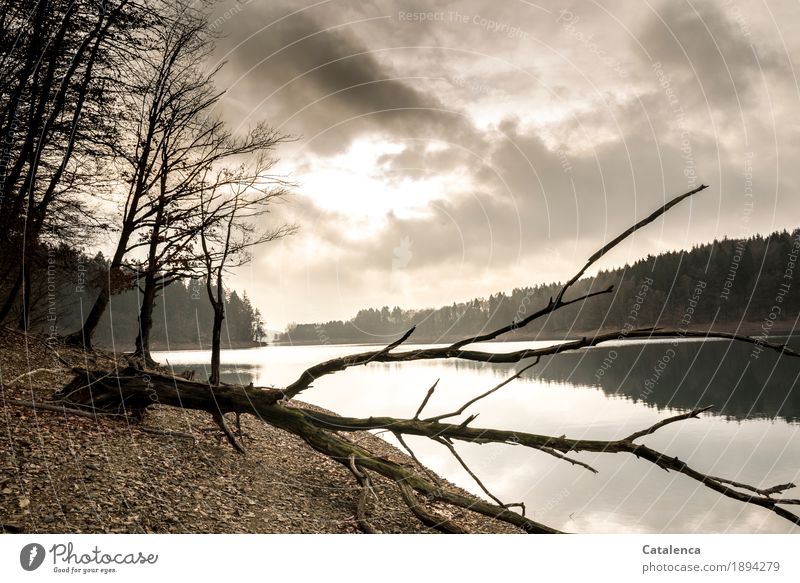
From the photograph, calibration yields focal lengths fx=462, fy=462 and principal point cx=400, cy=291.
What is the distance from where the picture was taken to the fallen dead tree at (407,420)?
14.5 ft

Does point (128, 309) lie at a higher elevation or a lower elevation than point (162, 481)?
higher

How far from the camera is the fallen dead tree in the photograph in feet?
14.5

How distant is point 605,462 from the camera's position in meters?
11.2

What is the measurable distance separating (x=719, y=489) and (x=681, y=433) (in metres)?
11.3

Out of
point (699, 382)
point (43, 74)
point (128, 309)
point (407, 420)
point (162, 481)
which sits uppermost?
point (43, 74)

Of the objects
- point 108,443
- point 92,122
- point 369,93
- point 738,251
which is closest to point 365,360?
point 369,93

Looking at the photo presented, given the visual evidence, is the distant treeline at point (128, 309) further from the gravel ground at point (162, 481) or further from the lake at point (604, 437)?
the gravel ground at point (162, 481)

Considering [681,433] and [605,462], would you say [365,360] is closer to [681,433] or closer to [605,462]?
[605,462]

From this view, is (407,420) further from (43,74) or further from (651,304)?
(651,304)

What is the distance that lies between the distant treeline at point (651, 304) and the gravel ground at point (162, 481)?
2.13 metres

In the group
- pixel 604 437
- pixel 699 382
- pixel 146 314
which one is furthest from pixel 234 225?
pixel 699 382

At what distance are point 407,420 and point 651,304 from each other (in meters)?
53.4

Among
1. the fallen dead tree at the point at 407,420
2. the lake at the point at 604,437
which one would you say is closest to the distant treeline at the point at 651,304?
the fallen dead tree at the point at 407,420

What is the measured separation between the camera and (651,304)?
5131 centimetres
